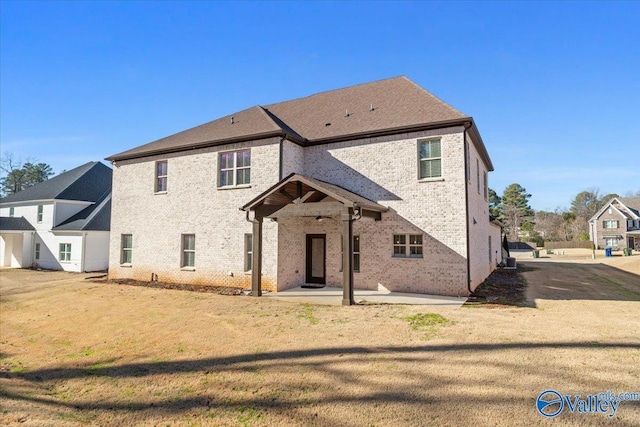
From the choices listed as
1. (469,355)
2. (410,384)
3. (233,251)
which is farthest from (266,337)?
(233,251)

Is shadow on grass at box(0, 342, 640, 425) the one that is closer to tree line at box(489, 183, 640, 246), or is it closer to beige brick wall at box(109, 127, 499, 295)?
beige brick wall at box(109, 127, 499, 295)

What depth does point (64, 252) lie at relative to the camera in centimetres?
2348

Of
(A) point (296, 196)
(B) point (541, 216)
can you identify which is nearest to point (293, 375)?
(A) point (296, 196)

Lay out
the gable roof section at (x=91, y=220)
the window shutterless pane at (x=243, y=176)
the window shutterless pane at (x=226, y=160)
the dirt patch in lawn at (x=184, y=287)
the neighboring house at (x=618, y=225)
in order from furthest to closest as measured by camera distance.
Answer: the neighboring house at (x=618, y=225) → the gable roof section at (x=91, y=220) → the window shutterless pane at (x=226, y=160) → the window shutterless pane at (x=243, y=176) → the dirt patch in lawn at (x=184, y=287)

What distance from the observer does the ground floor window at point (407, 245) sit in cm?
1280

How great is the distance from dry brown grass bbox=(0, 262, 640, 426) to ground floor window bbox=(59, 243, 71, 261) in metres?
14.8

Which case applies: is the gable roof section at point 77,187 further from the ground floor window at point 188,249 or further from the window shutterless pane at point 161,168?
the ground floor window at point 188,249

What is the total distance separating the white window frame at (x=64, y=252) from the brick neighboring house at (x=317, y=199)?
26.7 ft

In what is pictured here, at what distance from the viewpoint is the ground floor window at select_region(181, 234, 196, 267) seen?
15.7 meters

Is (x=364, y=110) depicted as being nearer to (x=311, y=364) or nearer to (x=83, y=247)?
(x=311, y=364)

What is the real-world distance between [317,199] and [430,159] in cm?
453

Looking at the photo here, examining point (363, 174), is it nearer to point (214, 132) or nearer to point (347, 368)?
point (214, 132)

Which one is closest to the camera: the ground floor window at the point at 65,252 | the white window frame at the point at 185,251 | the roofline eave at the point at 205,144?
the roofline eave at the point at 205,144

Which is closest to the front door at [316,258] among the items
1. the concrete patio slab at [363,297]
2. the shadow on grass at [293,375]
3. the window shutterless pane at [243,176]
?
the concrete patio slab at [363,297]
